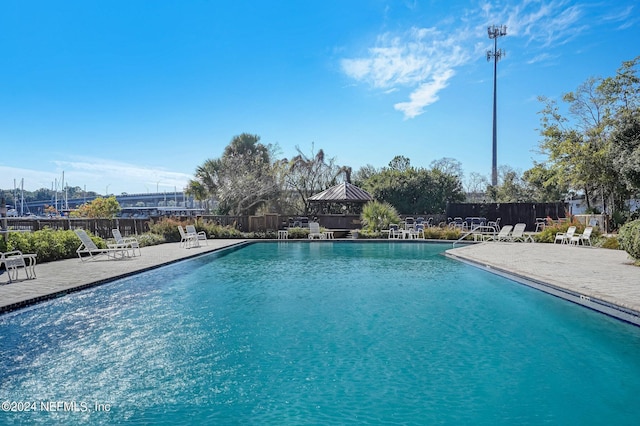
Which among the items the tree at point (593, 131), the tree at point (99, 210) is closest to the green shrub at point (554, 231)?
the tree at point (593, 131)

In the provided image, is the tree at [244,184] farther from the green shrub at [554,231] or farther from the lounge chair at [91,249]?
the green shrub at [554,231]

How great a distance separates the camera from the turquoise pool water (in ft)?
11.1

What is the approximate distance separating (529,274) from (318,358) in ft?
18.6

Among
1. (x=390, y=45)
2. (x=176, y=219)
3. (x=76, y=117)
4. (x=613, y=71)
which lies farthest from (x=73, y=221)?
(x=613, y=71)

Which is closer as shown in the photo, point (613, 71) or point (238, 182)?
point (613, 71)

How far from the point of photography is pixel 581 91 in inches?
777

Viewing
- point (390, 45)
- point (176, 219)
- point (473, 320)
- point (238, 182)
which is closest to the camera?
point (473, 320)

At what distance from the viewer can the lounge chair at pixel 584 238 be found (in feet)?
47.1

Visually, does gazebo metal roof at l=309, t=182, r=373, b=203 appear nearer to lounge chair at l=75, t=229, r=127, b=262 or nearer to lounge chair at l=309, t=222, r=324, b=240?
lounge chair at l=309, t=222, r=324, b=240

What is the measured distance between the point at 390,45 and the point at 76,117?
16.3m

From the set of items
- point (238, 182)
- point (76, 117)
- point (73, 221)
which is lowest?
point (73, 221)

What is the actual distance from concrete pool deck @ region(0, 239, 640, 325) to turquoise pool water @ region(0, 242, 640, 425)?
0.78 feet

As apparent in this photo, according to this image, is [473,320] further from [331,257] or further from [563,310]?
[331,257]

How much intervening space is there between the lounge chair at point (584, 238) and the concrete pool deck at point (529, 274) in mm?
1179
